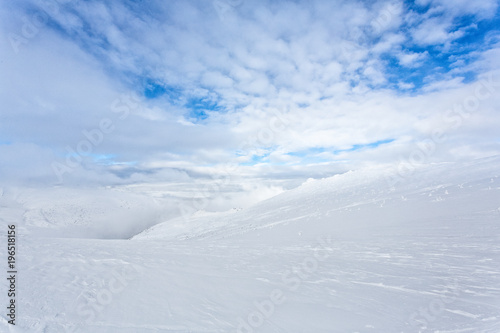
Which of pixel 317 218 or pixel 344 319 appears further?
pixel 317 218

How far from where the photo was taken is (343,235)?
13195mm

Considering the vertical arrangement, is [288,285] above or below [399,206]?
below

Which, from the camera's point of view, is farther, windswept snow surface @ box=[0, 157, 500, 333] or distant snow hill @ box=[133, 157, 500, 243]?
distant snow hill @ box=[133, 157, 500, 243]

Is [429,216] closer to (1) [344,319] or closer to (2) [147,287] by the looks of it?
(1) [344,319]

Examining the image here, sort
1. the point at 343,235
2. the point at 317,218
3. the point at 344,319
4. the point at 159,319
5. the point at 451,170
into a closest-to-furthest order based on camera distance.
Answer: the point at 159,319 → the point at 344,319 → the point at 343,235 → the point at 317,218 → the point at 451,170

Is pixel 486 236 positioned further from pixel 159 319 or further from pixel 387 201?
pixel 159 319

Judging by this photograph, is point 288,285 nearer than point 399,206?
Yes

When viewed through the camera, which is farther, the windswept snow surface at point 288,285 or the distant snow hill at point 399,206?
the distant snow hill at point 399,206

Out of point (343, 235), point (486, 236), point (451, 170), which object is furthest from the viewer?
point (451, 170)

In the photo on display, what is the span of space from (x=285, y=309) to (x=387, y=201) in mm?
17605

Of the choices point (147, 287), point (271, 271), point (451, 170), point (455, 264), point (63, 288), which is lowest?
point (455, 264)

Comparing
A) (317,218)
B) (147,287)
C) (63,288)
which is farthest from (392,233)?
(63,288)

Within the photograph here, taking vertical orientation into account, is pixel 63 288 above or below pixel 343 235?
above

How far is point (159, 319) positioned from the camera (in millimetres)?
4680
